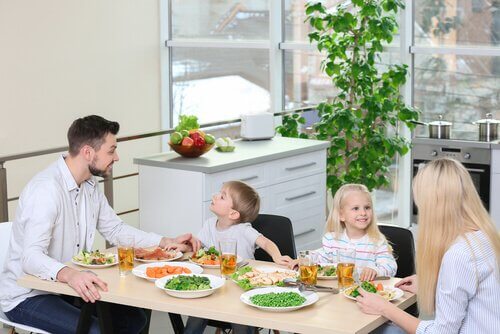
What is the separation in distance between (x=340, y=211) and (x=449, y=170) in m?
0.90

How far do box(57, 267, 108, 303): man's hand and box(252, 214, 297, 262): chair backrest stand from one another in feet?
3.09

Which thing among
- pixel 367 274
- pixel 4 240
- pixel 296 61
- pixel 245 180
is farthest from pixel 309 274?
pixel 296 61

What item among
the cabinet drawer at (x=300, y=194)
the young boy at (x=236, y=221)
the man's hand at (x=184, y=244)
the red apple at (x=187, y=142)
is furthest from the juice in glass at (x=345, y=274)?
the cabinet drawer at (x=300, y=194)

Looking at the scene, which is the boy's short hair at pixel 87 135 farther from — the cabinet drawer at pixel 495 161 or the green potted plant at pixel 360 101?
the cabinet drawer at pixel 495 161

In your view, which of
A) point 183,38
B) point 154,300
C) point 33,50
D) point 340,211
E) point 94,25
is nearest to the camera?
point 154,300

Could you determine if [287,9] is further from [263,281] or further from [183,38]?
[263,281]

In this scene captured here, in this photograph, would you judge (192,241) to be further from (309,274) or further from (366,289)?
(366,289)

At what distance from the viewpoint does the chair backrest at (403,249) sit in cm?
358

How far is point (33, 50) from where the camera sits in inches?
278

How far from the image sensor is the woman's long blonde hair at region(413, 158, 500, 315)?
108 inches

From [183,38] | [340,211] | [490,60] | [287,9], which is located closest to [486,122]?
[490,60]

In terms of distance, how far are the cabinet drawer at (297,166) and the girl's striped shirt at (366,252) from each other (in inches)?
65.6

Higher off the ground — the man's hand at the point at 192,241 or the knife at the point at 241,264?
the man's hand at the point at 192,241

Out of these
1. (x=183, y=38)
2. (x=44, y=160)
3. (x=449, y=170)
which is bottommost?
(x=44, y=160)
